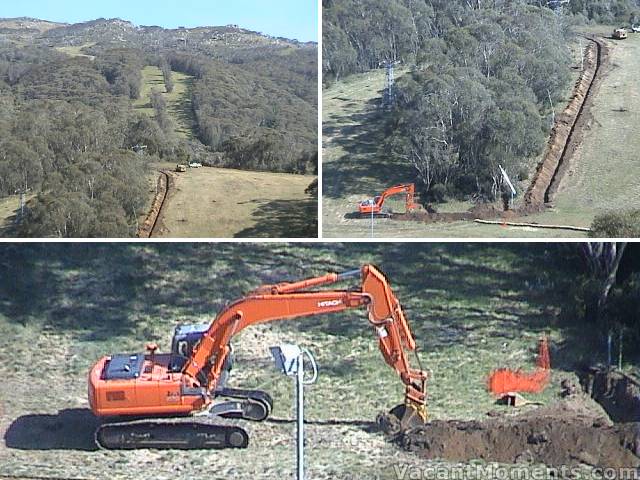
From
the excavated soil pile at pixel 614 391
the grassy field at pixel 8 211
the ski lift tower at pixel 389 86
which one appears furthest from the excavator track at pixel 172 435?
the ski lift tower at pixel 389 86

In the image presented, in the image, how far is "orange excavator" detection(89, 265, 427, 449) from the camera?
11.2 m

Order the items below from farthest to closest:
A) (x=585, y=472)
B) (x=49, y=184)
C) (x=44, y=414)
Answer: (x=49, y=184), (x=44, y=414), (x=585, y=472)

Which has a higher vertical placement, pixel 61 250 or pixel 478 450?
pixel 61 250

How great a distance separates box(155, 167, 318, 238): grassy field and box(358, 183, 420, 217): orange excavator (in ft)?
1.98

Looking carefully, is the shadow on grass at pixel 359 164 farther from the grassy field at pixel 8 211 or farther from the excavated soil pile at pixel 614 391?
the grassy field at pixel 8 211

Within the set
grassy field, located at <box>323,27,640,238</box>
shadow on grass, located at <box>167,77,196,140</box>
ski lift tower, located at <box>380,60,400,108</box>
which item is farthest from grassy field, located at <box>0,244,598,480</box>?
ski lift tower, located at <box>380,60,400,108</box>

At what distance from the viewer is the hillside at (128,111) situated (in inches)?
504

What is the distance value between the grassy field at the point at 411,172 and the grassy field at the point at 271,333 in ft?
0.80

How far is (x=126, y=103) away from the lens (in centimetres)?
1323

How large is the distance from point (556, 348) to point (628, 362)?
0.82 meters

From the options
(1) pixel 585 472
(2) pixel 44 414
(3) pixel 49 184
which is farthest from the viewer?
(3) pixel 49 184

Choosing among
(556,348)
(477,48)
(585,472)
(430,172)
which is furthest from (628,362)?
(477,48)

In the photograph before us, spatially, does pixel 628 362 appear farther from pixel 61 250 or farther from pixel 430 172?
pixel 61 250

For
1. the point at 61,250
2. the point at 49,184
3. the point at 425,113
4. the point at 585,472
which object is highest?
the point at 425,113
